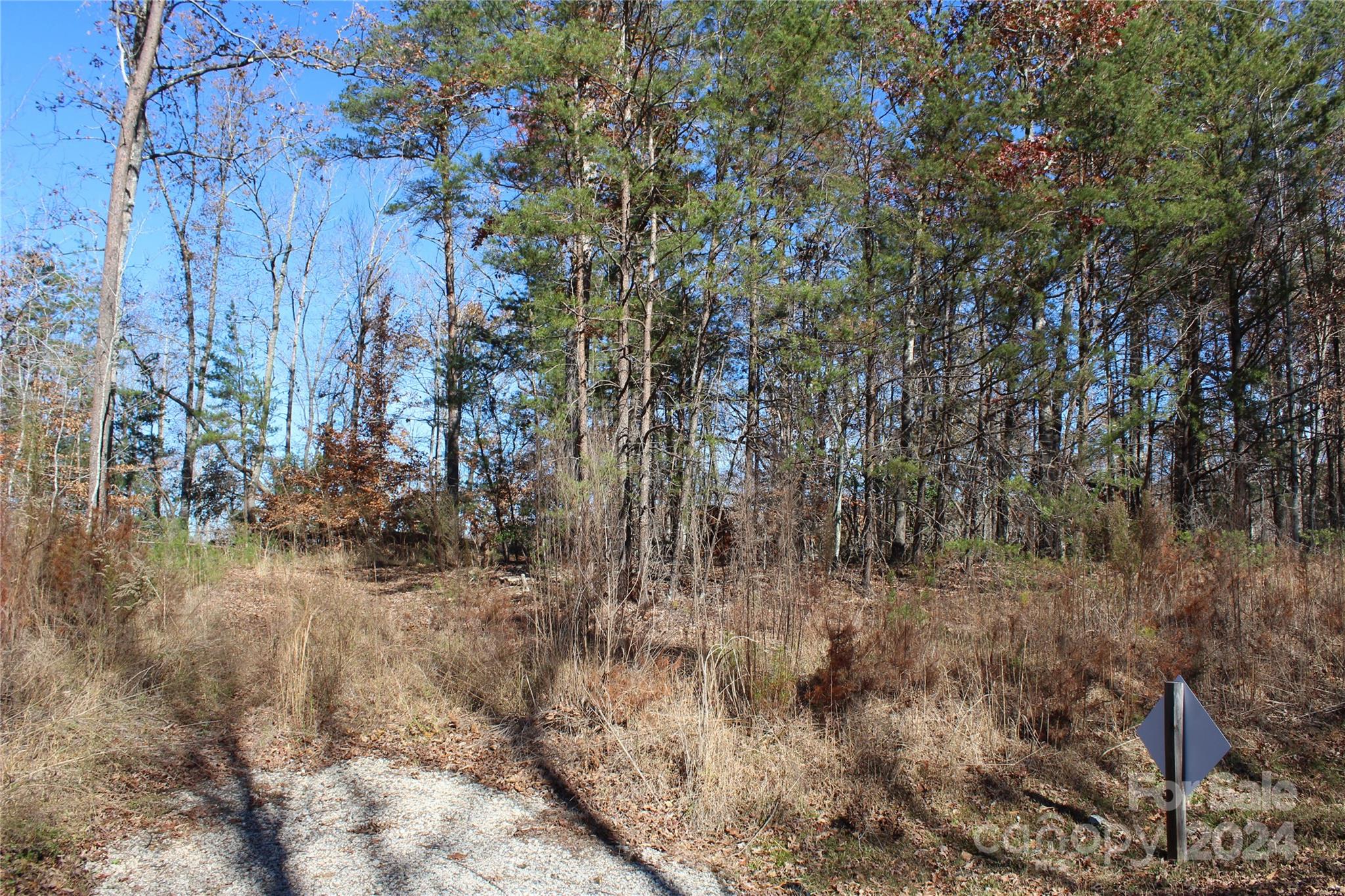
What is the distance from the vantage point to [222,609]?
7.88m

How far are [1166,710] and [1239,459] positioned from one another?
13160 mm

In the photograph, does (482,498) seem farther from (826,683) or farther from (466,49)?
(826,683)

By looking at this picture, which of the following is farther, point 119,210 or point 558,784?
point 119,210

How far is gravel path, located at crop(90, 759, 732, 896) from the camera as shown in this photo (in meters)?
3.91

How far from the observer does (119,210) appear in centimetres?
834

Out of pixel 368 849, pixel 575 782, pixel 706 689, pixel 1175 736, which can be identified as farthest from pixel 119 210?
pixel 1175 736

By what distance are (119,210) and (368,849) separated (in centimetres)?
781

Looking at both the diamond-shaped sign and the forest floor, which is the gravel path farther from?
the diamond-shaped sign

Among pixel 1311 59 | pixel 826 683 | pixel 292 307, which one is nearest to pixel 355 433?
pixel 292 307

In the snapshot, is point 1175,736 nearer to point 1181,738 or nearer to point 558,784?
point 1181,738

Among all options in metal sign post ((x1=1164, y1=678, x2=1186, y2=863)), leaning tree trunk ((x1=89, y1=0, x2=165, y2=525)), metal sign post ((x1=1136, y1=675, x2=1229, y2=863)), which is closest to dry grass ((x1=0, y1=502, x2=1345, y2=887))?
metal sign post ((x1=1164, y1=678, x2=1186, y2=863))

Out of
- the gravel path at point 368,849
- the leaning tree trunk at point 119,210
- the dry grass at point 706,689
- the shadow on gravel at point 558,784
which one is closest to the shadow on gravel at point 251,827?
the gravel path at point 368,849

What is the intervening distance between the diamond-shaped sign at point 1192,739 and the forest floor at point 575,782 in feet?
2.43

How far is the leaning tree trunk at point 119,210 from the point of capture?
26.9ft
